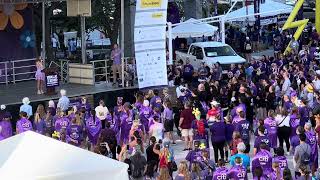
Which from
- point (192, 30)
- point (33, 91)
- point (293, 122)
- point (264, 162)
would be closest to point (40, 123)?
point (293, 122)

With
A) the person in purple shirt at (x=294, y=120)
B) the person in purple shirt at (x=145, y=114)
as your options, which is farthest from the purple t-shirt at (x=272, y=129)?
the person in purple shirt at (x=145, y=114)

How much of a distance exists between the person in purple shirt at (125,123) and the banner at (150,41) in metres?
4.86

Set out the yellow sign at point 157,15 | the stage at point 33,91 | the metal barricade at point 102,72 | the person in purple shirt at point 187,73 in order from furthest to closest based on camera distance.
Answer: the metal barricade at point 102,72
the person in purple shirt at point 187,73
the stage at point 33,91
the yellow sign at point 157,15

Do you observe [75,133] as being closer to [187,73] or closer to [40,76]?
[40,76]

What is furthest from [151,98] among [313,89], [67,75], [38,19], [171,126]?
[38,19]

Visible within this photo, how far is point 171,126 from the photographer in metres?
18.2

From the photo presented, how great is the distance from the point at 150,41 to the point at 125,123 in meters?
5.70

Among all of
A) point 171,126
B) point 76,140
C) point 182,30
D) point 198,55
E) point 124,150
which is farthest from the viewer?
point 182,30

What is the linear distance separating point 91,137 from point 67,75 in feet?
35.6

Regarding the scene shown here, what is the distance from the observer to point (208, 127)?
54.9ft

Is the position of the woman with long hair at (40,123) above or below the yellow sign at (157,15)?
below

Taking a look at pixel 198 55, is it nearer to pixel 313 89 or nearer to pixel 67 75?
pixel 67 75

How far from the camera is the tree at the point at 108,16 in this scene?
116ft

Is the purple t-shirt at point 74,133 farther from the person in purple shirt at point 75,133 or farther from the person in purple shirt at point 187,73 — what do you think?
the person in purple shirt at point 187,73
